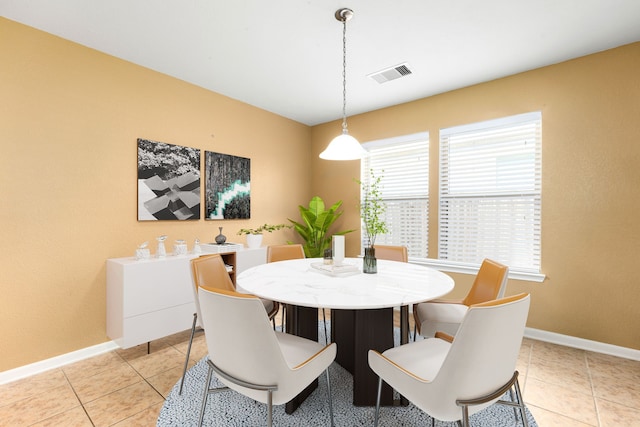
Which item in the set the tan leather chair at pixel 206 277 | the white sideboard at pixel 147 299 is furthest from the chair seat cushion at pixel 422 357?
the white sideboard at pixel 147 299

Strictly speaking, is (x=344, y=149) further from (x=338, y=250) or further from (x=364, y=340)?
(x=364, y=340)

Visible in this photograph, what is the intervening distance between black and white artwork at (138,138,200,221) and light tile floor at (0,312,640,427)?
1.35 meters

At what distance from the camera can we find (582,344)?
283cm

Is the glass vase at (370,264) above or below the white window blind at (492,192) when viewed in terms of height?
below

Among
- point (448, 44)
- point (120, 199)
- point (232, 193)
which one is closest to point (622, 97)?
point (448, 44)

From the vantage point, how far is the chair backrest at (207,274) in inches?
78.8

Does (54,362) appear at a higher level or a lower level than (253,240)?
lower

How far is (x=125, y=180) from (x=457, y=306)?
3179 mm

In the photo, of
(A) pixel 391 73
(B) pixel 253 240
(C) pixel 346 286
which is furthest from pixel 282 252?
(A) pixel 391 73

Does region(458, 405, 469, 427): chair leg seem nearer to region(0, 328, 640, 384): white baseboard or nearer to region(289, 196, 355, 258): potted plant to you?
region(0, 328, 640, 384): white baseboard

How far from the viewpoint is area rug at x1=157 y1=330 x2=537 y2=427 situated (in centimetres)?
180

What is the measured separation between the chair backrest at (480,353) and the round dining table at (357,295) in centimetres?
38

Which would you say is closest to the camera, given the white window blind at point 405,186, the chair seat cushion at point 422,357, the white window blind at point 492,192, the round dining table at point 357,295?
the chair seat cushion at point 422,357

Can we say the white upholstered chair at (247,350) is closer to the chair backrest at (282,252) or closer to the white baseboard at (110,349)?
the chair backrest at (282,252)
